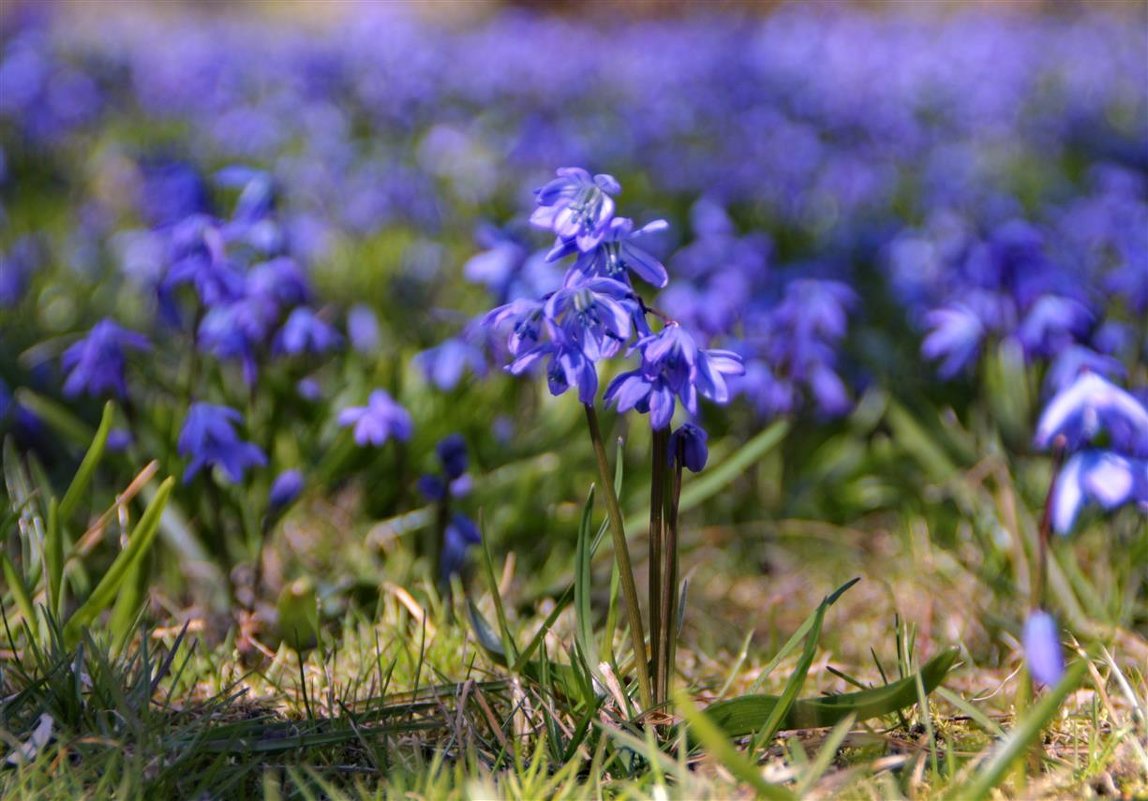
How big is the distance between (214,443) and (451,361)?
28.7 inches

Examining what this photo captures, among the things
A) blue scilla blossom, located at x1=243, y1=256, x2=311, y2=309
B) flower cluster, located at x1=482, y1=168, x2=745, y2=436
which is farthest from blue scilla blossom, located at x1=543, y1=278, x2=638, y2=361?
blue scilla blossom, located at x1=243, y1=256, x2=311, y2=309

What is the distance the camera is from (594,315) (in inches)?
69.1

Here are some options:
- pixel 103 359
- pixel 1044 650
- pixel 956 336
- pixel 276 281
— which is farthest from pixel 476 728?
pixel 956 336

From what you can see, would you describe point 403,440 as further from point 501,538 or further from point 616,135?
point 616,135

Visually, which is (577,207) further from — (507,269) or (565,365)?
(507,269)

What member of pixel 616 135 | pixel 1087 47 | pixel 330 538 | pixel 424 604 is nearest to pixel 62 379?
pixel 330 538

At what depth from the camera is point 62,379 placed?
3529 millimetres

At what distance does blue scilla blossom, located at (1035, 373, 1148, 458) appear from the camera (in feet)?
6.53

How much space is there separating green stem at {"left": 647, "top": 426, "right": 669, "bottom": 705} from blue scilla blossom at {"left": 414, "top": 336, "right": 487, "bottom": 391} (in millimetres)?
1160

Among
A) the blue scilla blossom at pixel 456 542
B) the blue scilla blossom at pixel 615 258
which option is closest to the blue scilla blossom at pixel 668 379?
the blue scilla blossom at pixel 615 258

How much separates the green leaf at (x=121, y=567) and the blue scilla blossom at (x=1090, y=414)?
158 cm

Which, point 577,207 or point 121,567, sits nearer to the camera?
point 577,207

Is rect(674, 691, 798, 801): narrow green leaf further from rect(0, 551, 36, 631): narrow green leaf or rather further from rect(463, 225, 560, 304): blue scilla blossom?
rect(463, 225, 560, 304): blue scilla blossom

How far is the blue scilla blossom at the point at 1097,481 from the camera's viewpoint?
6.51 feet
